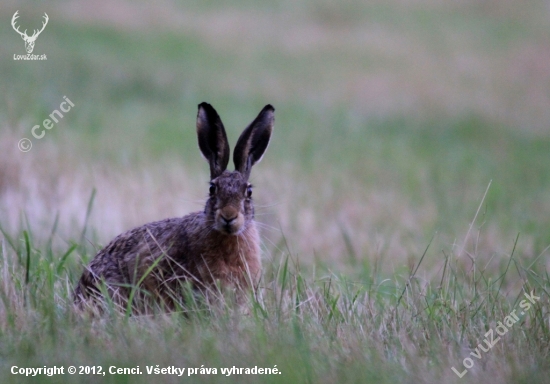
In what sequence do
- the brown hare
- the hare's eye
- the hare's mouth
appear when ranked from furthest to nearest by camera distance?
the hare's eye < the hare's mouth < the brown hare

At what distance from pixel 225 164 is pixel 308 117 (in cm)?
1309

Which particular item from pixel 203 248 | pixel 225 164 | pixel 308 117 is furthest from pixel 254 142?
pixel 308 117

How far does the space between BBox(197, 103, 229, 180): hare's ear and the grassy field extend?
0.88 metres

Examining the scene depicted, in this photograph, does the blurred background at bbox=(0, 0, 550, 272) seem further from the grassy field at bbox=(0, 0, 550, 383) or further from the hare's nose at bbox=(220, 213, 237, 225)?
the hare's nose at bbox=(220, 213, 237, 225)

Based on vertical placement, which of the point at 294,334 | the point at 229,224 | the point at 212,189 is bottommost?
the point at 294,334

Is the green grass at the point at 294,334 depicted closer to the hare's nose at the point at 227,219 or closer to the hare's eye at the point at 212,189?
the hare's nose at the point at 227,219

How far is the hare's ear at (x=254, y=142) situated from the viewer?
6.32 meters

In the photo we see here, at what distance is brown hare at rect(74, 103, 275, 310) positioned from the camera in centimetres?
574

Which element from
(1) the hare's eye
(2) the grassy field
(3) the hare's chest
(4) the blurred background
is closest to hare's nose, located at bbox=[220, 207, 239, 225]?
(3) the hare's chest

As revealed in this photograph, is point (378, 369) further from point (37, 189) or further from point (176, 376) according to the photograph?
point (37, 189)

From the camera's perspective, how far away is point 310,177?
13.5m

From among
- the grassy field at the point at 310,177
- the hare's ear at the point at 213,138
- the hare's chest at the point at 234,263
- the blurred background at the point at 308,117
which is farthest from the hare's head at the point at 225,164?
the blurred background at the point at 308,117

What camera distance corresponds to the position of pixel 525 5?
29250mm

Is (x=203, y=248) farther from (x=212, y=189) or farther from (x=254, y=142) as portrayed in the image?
(x=254, y=142)
